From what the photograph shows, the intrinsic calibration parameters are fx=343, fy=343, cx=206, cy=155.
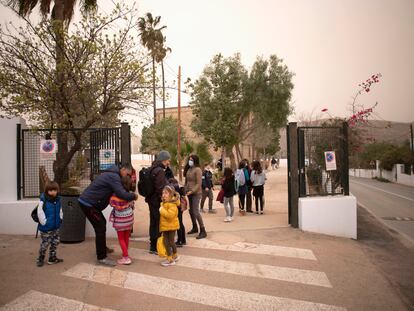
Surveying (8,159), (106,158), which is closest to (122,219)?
(106,158)

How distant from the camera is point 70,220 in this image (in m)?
7.23

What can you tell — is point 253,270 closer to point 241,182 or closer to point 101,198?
point 101,198

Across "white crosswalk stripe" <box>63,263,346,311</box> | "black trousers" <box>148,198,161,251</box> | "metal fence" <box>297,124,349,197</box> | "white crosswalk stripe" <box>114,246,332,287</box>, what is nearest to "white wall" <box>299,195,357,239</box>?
"metal fence" <box>297,124,349,197</box>

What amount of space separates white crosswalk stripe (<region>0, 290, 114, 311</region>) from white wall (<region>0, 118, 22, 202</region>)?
4.09 metres

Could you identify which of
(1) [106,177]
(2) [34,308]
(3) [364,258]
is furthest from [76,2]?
(3) [364,258]

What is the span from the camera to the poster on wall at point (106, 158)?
7926mm

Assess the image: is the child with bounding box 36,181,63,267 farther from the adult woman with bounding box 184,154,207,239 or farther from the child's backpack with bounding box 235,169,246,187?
the child's backpack with bounding box 235,169,246,187

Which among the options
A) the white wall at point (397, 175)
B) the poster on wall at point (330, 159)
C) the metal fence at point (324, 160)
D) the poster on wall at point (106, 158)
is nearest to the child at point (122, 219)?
the poster on wall at point (106, 158)

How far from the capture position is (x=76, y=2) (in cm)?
1296

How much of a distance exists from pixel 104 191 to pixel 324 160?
6.10 m

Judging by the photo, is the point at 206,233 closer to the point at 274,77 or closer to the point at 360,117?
the point at 360,117

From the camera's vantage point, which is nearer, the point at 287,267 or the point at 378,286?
the point at 378,286

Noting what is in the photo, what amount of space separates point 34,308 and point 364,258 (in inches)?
227

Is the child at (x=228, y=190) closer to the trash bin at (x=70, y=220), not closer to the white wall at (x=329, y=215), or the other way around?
the white wall at (x=329, y=215)
